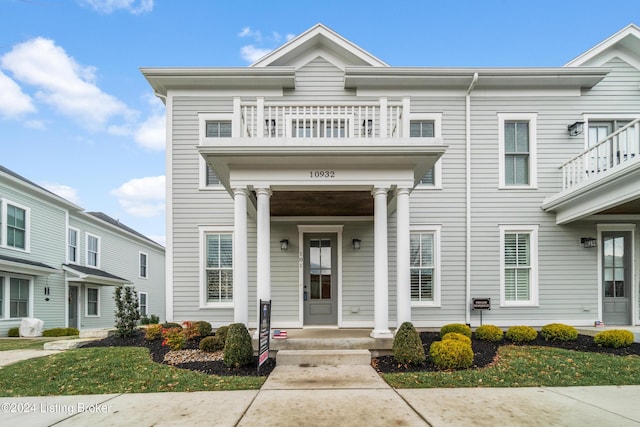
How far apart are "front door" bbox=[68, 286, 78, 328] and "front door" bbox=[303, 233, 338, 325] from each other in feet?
40.7

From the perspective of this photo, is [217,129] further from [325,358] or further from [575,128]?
[575,128]

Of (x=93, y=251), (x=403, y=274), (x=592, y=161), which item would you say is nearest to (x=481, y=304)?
(x=403, y=274)

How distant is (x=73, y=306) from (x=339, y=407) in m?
16.1

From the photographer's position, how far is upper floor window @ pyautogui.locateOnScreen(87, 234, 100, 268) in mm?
17188

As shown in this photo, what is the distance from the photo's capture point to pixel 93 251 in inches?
688

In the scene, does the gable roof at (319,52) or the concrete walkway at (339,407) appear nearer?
the concrete walkway at (339,407)

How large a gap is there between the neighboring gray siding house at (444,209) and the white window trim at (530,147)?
1.3 inches

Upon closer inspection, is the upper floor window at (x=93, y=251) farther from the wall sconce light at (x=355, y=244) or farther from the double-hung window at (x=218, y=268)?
the wall sconce light at (x=355, y=244)

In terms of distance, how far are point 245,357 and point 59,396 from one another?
2.50 m

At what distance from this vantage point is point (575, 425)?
369 cm

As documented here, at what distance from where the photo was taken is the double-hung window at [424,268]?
927 cm

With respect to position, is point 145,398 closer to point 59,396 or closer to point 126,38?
point 59,396

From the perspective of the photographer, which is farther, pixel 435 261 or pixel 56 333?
pixel 56 333

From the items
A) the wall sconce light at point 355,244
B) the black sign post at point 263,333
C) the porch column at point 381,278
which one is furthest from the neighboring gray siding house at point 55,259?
the porch column at point 381,278
